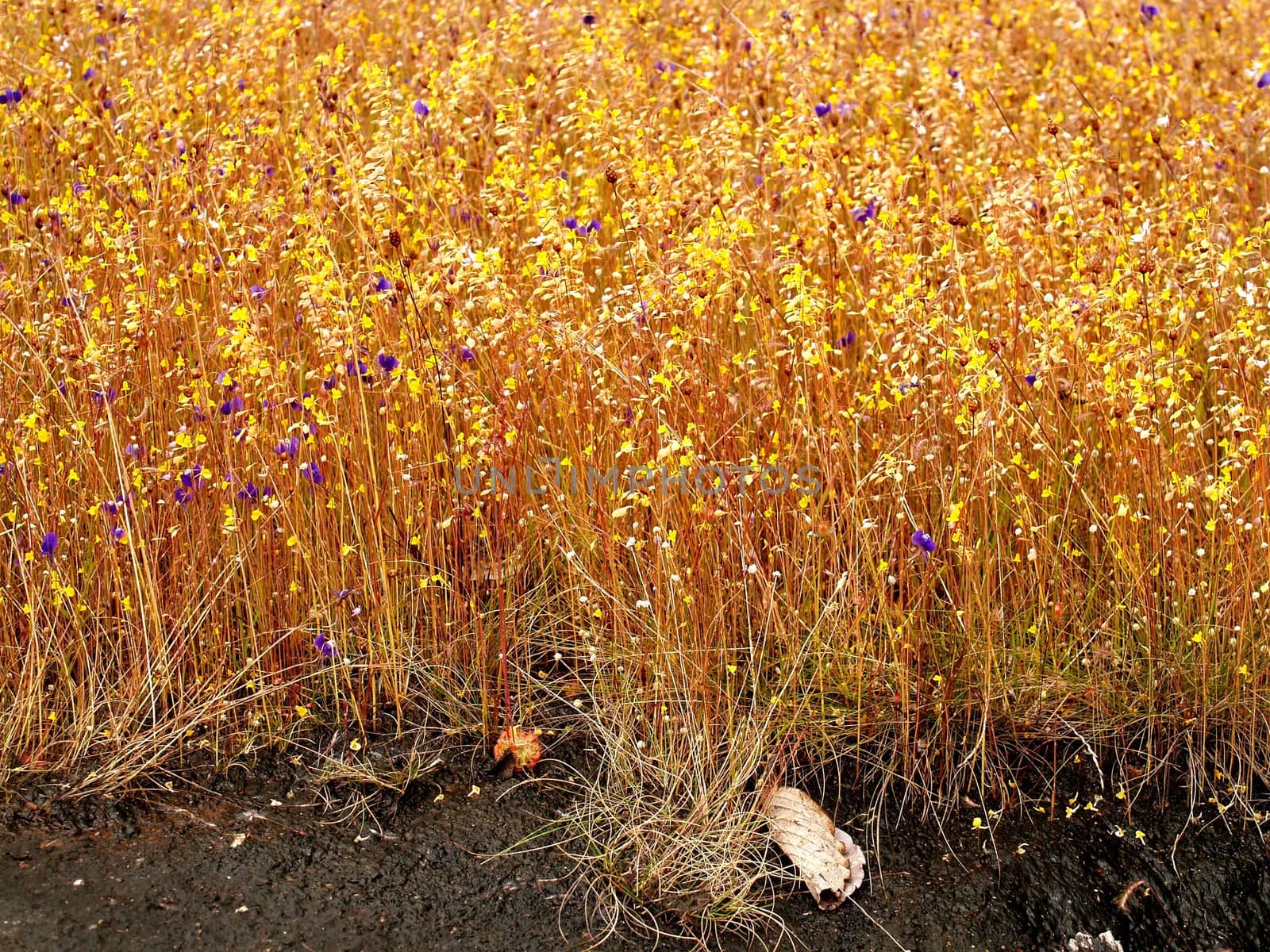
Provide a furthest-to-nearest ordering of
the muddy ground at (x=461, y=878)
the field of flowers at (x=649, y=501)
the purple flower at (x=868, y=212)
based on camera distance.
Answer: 1. the purple flower at (x=868, y=212)
2. the field of flowers at (x=649, y=501)
3. the muddy ground at (x=461, y=878)

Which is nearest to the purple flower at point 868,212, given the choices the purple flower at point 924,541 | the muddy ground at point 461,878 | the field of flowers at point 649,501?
the field of flowers at point 649,501

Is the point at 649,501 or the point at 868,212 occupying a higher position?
the point at 868,212

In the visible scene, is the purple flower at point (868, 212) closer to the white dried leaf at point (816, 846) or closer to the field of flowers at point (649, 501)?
the field of flowers at point (649, 501)

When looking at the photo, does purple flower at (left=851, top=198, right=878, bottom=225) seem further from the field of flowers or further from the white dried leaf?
the white dried leaf

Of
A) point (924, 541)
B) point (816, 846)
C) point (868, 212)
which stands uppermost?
point (868, 212)

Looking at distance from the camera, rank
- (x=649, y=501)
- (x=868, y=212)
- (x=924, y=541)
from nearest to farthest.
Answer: (x=924, y=541)
(x=649, y=501)
(x=868, y=212)

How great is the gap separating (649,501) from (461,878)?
2.69 ft

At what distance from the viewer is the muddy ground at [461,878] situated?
2219mm

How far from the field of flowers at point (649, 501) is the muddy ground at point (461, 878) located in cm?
11

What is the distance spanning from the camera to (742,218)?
265 cm

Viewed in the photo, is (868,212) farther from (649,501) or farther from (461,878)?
(461,878)

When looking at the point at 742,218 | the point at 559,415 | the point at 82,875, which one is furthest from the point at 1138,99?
the point at 82,875

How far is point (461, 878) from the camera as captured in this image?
236 centimetres

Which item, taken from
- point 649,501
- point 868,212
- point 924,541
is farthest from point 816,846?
point 868,212
